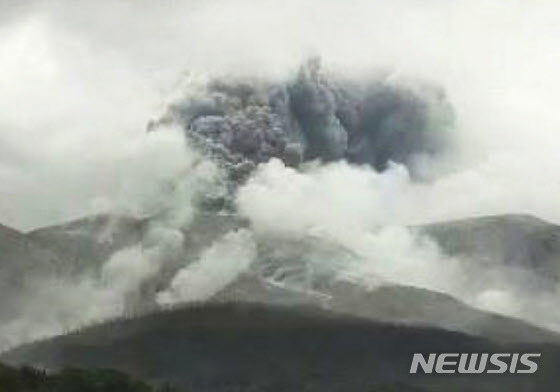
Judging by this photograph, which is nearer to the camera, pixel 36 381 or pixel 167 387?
pixel 36 381

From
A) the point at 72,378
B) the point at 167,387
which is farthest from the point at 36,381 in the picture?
the point at 167,387

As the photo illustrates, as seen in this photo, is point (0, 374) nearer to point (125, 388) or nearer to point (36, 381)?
point (36, 381)

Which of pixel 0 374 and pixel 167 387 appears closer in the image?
pixel 0 374

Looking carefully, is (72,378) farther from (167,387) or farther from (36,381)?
(167,387)

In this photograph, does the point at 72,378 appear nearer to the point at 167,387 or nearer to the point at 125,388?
the point at 125,388

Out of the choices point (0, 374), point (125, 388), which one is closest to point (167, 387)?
point (125, 388)

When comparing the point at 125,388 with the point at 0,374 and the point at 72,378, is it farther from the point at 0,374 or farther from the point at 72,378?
the point at 0,374
